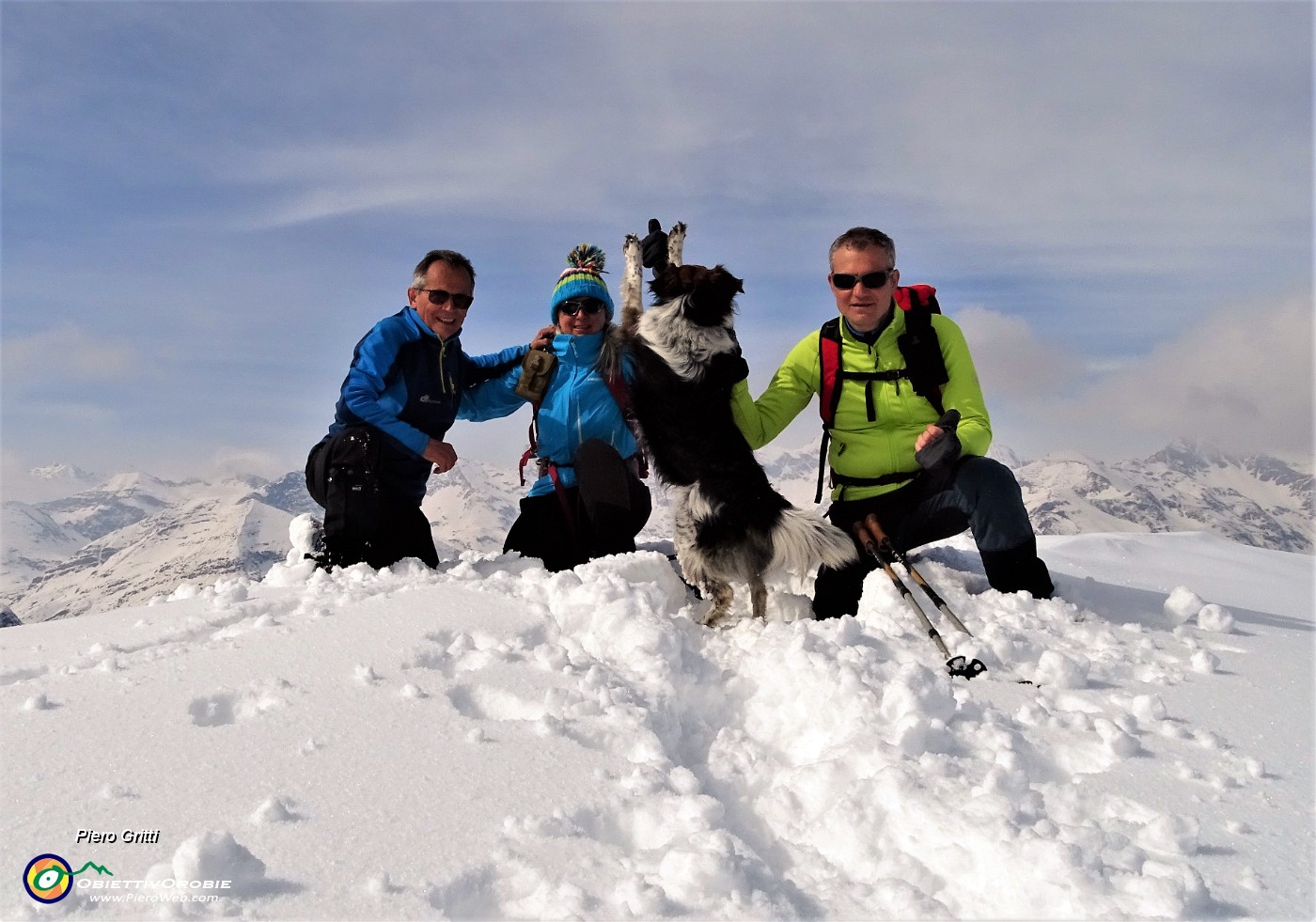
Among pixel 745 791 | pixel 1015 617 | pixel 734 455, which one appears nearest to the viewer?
pixel 745 791

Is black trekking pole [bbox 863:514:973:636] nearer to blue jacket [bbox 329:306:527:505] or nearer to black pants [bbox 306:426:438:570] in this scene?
blue jacket [bbox 329:306:527:505]

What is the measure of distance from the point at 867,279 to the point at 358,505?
3636mm

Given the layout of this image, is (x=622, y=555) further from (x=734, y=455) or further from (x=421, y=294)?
(x=421, y=294)

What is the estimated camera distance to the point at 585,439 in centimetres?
516

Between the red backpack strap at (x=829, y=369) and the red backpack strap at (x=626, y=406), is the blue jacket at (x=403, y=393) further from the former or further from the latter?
the red backpack strap at (x=829, y=369)

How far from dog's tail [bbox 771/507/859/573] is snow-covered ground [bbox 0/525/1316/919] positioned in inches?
14.2

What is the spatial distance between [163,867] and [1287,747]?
3637 mm

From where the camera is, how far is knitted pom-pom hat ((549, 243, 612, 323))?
506cm

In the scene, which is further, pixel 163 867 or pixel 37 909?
pixel 163 867

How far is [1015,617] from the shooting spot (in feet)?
12.3

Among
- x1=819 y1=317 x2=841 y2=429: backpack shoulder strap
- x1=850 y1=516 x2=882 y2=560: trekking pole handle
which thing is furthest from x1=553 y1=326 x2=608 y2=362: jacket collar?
x1=850 y1=516 x2=882 y2=560: trekking pole handle

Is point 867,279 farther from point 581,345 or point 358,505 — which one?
point 358,505

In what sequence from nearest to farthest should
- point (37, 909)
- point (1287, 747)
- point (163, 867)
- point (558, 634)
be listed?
point (37, 909), point (163, 867), point (1287, 747), point (558, 634)

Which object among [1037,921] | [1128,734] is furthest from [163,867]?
[1128,734]
